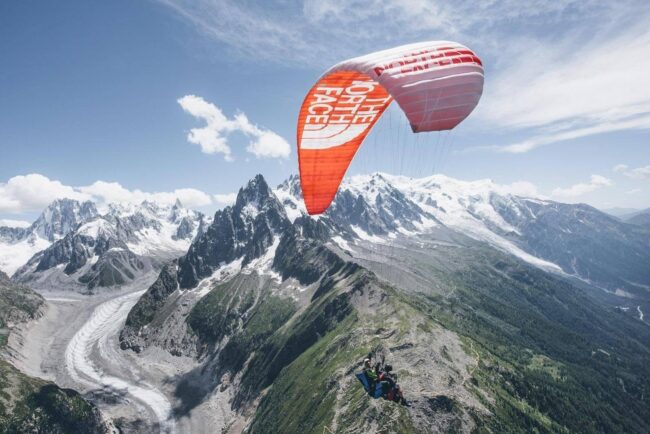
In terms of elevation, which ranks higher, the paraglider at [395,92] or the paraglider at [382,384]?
the paraglider at [395,92]

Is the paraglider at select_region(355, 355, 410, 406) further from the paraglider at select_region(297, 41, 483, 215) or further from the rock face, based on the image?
the rock face

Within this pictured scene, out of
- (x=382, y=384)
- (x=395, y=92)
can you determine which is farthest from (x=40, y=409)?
(x=395, y=92)

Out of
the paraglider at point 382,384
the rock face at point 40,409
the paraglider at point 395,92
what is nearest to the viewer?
the paraglider at point 395,92

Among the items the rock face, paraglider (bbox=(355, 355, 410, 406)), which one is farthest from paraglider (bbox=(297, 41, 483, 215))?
the rock face

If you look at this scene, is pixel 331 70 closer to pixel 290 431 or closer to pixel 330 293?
pixel 290 431

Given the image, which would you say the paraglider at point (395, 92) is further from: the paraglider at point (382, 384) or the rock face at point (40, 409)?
the rock face at point (40, 409)

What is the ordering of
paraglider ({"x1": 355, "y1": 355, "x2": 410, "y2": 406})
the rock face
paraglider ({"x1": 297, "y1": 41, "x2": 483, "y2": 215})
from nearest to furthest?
paraglider ({"x1": 297, "y1": 41, "x2": 483, "y2": 215})
paraglider ({"x1": 355, "y1": 355, "x2": 410, "y2": 406})
the rock face

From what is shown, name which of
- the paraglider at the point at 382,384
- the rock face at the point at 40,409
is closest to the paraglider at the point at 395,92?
the paraglider at the point at 382,384

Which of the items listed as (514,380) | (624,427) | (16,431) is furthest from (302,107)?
(624,427)

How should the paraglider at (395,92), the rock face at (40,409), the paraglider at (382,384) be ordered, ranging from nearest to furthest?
the paraglider at (395,92), the paraglider at (382,384), the rock face at (40,409)
